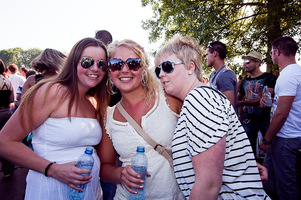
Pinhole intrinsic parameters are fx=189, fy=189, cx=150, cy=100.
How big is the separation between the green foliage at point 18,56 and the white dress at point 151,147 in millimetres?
98592

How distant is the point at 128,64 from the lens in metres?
1.91

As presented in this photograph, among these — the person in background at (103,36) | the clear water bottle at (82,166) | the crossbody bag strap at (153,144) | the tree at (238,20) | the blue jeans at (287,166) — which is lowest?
the blue jeans at (287,166)

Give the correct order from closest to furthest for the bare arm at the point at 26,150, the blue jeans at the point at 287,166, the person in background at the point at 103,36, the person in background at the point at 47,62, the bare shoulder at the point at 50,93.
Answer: the bare arm at the point at 26,150 < the bare shoulder at the point at 50,93 < the blue jeans at the point at 287,166 < the person in background at the point at 47,62 < the person in background at the point at 103,36

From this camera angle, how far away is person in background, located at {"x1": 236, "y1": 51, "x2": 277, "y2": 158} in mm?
4344

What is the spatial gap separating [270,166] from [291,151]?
78 centimetres

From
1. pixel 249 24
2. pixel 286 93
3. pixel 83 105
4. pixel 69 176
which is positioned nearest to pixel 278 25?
pixel 249 24

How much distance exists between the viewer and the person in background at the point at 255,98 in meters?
4.34

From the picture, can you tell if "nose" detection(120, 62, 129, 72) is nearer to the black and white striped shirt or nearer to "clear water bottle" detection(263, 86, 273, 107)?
the black and white striped shirt

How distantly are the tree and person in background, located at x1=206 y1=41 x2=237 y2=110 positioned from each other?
3438 millimetres

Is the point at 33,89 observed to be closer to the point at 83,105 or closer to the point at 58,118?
the point at 58,118

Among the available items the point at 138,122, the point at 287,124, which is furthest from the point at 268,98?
the point at 138,122

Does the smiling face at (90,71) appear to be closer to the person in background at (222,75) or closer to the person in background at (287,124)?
the person in background at (222,75)

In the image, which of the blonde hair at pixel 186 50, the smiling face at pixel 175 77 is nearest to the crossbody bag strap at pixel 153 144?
the smiling face at pixel 175 77

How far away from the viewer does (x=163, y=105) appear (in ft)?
6.19
